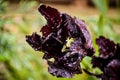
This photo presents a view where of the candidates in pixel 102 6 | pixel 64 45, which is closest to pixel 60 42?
pixel 64 45

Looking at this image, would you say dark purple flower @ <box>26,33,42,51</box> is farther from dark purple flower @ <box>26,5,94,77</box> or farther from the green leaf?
the green leaf

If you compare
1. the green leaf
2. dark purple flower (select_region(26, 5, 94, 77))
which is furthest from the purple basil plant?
the green leaf

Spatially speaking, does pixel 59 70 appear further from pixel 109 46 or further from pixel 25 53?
pixel 25 53

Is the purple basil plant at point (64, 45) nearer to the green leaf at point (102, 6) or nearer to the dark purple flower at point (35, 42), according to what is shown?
the dark purple flower at point (35, 42)

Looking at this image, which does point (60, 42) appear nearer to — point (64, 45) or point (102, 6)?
point (64, 45)

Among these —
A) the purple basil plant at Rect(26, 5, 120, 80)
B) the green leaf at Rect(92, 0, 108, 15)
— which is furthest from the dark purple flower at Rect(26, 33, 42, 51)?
the green leaf at Rect(92, 0, 108, 15)

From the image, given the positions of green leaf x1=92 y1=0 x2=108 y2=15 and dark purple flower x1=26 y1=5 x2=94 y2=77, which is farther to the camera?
green leaf x1=92 y1=0 x2=108 y2=15

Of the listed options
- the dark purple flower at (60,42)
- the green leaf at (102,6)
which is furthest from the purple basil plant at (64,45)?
the green leaf at (102,6)

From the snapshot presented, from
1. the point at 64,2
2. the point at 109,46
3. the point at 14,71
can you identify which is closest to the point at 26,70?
the point at 14,71

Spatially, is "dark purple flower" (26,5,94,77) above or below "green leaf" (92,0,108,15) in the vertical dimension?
below
